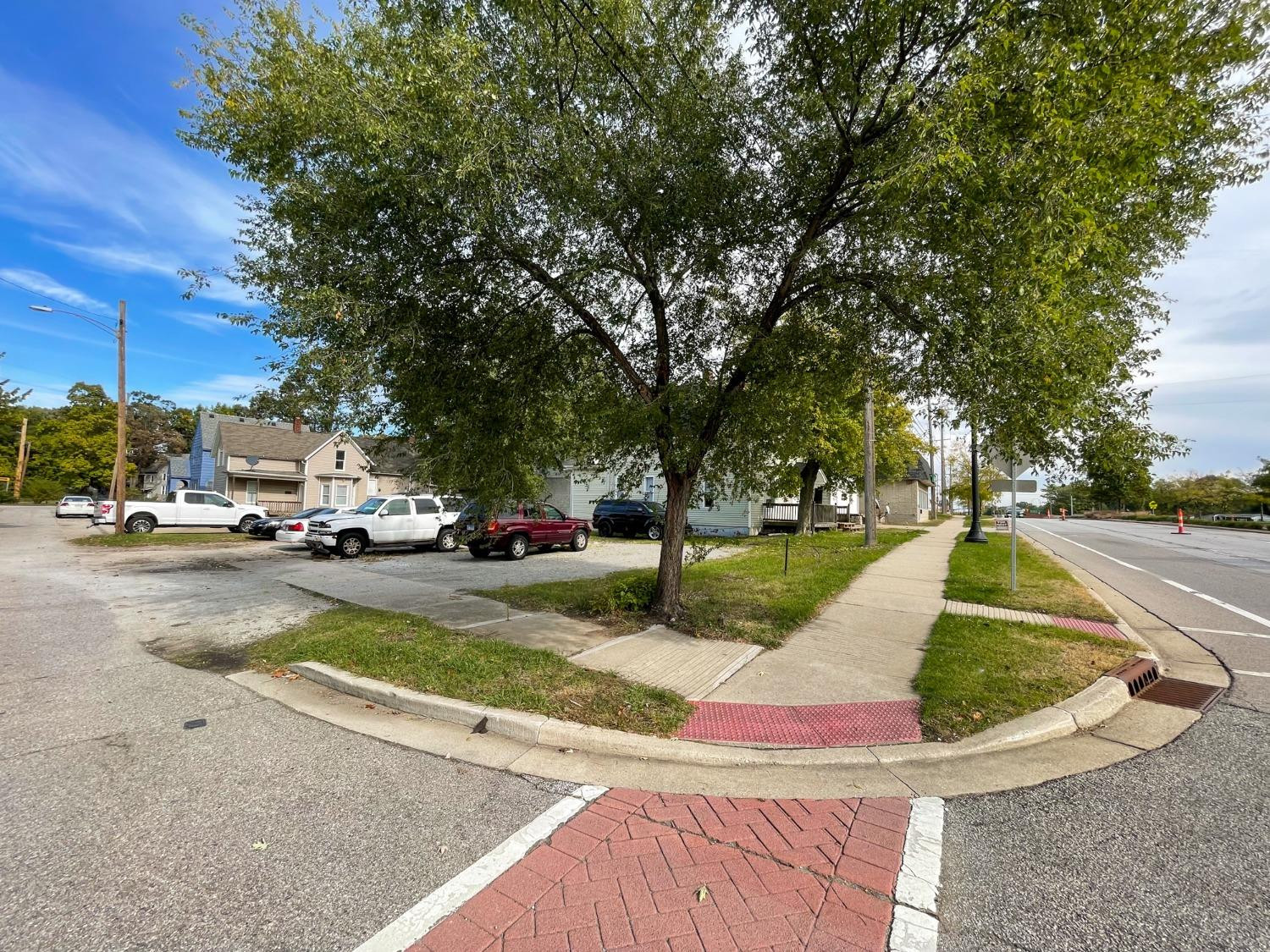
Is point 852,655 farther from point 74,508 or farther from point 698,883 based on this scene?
point 74,508

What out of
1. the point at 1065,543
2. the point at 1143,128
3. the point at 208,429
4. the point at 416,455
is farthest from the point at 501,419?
the point at 208,429

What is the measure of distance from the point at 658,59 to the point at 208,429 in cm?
4555

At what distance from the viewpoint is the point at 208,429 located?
4097 cm

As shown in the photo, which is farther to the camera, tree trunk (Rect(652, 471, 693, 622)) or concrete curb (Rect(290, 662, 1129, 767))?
tree trunk (Rect(652, 471, 693, 622))

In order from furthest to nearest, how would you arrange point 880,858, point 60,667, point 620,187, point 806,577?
1. point 806,577
2. point 620,187
3. point 60,667
4. point 880,858

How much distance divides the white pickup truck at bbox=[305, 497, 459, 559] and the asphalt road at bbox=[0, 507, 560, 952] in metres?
11.1

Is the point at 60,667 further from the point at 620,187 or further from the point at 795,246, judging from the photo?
the point at 795,246

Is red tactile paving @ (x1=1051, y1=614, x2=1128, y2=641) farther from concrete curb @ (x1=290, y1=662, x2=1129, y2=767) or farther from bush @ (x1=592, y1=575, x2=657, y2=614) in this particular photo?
bush @ (x1=592, y1=575, x2=657, y2=614)

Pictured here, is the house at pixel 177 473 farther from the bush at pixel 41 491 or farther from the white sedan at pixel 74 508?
the white sedan at pixel 74 508

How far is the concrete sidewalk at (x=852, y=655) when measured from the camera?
199 inches

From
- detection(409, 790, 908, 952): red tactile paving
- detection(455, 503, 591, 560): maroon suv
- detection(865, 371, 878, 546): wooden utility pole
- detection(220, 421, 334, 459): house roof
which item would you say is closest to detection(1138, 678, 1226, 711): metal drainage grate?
detection(409, 790, 908, 952): red tactile paving

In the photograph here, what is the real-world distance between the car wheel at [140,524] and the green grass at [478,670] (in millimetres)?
20865

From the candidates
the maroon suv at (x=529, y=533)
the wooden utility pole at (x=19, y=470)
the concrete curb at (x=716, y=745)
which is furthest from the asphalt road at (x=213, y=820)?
the wooden utility pole at (x=19, y=470)

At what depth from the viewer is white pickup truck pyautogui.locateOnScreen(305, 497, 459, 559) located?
16.2 metres
